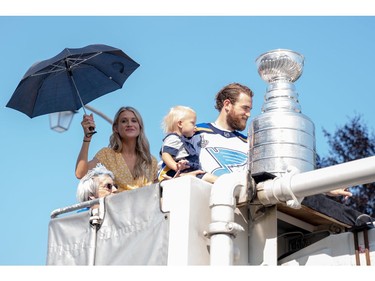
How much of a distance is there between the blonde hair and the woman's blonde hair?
23cm

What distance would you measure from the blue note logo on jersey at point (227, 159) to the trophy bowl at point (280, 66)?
717 mm

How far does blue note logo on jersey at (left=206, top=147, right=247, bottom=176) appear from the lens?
324 inches

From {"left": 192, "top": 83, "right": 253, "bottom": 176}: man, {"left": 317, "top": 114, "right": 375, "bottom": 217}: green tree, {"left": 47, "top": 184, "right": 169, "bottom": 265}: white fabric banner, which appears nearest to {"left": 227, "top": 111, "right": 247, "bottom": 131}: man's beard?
{"left": 192, "top": 83, "right": 253, "bottom": 176}: man

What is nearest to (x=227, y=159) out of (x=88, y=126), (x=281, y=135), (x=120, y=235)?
(x=281, y=135)

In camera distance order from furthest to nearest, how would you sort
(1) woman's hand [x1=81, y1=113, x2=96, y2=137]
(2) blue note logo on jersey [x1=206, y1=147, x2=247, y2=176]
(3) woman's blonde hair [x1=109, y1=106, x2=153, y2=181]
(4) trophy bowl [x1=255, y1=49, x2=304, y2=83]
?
(1) woman's hand [x1=81, y1=113, x2=96, y2=137], (3) woman's blonde hair [x1=109, y1=106, x2=153, y2=181], (4) trophy bowl [x1=255, y1=49, x2=304, y2=83], (2) blue note logo on jersey [x1=206, y1=147, x2=247, y2=176]

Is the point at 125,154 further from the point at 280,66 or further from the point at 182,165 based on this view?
the point at 280,66

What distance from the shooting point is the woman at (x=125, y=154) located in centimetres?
856

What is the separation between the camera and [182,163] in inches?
316

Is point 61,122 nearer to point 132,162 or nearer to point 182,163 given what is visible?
point 132,162

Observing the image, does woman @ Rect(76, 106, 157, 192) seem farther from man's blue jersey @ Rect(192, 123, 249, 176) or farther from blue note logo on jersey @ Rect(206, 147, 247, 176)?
blue note logo on jersey @ Rect(206, 147, 247, 176)

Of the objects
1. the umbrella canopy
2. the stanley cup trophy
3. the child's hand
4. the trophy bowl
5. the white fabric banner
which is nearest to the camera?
the white fabric banner

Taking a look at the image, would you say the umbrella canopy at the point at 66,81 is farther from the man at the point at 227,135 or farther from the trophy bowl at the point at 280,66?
the trophy bowl at the point at 280,66

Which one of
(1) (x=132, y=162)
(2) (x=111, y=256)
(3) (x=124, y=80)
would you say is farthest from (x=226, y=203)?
(3) (x=124, y=80)

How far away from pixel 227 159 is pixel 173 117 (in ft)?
2.28
